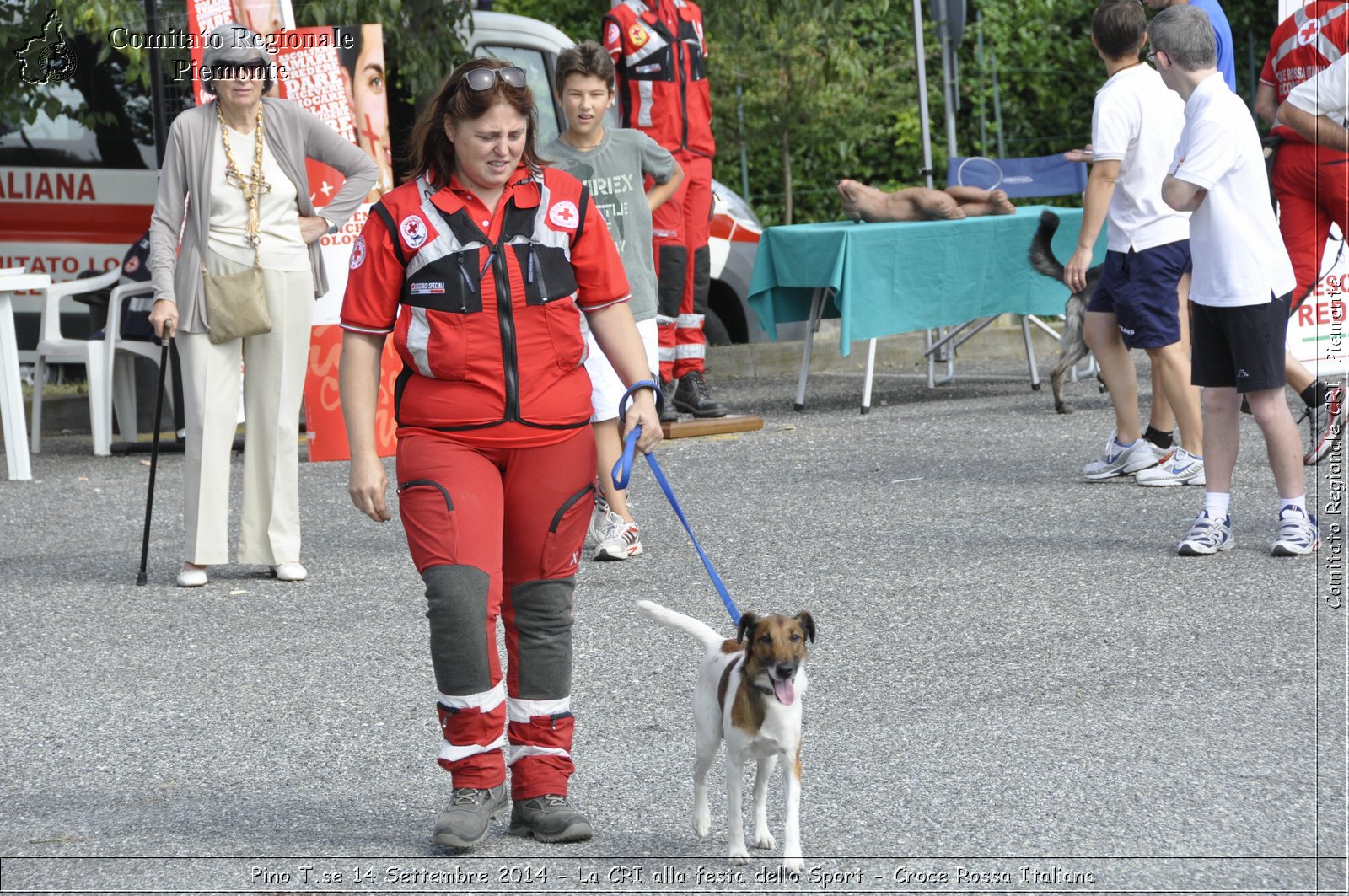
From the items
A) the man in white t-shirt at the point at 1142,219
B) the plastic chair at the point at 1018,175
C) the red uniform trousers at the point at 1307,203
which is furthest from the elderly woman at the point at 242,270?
the plastic chair at the point at 1018,175

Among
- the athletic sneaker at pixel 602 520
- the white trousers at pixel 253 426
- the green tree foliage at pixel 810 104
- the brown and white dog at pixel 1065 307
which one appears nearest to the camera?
the white trousers at pixel 253 426

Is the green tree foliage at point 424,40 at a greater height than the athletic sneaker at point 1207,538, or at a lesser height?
greater

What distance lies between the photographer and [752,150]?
55.1ft

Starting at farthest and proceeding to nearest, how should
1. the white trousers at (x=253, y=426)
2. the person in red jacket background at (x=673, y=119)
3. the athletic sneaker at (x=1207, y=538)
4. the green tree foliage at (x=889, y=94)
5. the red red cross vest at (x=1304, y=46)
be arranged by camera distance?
the green tree foliage at (x=889, y=94) < the person in red jacket background at (x=673, y=119) < the red red cross vest at (x=1304, y=46) < the white trousers at (x=253, y=426) < the athletic sneaker at (x=1207, y=538)

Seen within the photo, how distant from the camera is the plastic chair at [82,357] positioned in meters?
10.8

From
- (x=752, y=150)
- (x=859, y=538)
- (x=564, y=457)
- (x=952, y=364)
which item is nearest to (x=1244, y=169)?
(x=859, y=538)

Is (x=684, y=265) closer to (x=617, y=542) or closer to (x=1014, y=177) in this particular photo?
(x=617, y=542)

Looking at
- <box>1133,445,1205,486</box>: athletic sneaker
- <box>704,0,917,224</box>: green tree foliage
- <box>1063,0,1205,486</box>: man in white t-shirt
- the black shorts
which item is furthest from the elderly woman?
<box>704,0,917,224</box>: green tree foliage

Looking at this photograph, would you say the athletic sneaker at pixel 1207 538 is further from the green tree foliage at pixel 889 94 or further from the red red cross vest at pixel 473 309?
the green tree foliage at pixel 889 94

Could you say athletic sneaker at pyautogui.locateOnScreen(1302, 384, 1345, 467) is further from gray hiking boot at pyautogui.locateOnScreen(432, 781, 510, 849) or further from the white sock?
gray hiking boot at pyautogui.locateOnScreen(432, 781, 510, 849)

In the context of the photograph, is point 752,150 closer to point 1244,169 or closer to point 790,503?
point 790,503

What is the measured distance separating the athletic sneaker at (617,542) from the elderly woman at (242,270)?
1.23 m

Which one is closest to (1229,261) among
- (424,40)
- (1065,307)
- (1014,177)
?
(1065,307)

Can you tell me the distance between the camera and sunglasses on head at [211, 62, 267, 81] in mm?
6672
